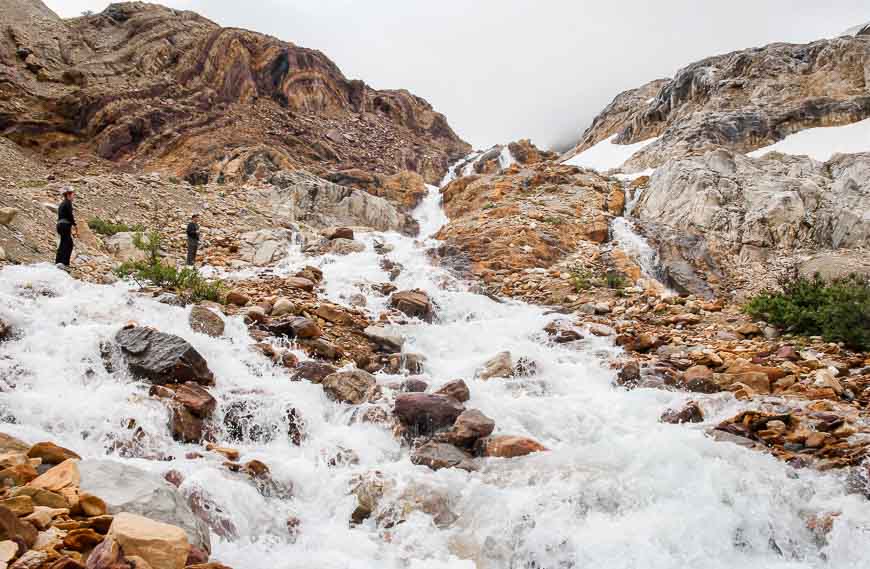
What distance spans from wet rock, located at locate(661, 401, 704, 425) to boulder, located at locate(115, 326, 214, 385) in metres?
6.34

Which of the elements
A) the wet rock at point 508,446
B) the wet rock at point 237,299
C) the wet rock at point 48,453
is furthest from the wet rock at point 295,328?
the wet rock at point 48,453

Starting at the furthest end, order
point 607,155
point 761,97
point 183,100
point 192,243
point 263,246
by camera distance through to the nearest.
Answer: point 607,155 < point 761,97 < point 183,100 < point 263,246 < point 192,243

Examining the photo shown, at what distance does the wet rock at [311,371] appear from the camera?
26.0 feet

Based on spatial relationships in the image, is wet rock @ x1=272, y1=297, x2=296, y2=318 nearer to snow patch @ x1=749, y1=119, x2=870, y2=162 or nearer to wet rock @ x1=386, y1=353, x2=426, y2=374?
wet rock @ x1=386, y1=353, x2=426, y2=374

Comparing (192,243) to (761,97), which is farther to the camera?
(761,97)

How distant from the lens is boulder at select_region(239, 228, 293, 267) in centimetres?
1573

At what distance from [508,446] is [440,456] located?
0.86m

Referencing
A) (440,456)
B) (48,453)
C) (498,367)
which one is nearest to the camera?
(48,453)

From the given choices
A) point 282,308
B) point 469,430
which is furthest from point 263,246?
point 469,430

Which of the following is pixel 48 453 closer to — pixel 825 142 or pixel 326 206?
pixel 326 206

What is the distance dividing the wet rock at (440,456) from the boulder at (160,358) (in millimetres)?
3093

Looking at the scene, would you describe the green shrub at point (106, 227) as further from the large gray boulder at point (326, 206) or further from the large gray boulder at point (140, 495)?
the large gray boulder at point (140, 495)

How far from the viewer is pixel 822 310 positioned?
372 inches

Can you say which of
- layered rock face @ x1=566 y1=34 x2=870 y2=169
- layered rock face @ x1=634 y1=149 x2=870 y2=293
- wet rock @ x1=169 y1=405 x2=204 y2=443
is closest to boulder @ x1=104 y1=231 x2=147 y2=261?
wet rock @ x1=169 y1=405 x2=204 y2=443
